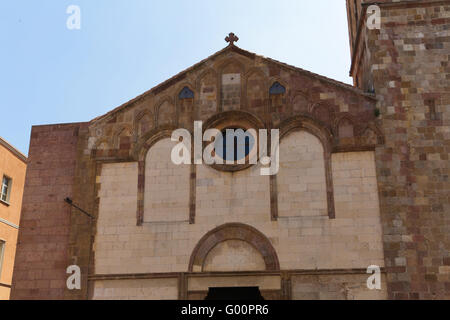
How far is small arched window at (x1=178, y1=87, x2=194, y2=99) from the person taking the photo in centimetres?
2011

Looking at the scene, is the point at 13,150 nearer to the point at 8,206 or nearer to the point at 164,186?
the point at 8,206

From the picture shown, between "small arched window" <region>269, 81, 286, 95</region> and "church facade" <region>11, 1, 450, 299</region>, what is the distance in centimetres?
4

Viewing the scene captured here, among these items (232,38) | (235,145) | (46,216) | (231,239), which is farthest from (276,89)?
(46,216)

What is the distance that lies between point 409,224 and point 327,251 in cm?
266

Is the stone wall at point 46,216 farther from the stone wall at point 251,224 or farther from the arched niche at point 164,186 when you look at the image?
the arched niche at point 164,186

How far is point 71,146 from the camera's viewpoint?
794 inches

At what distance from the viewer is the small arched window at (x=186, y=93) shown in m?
20.1

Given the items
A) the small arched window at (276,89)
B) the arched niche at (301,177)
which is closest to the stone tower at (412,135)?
the arched niche at (301,177)

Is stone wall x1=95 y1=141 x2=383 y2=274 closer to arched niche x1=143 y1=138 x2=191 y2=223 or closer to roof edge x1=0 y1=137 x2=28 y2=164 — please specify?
arched niche x1=143 y1=138 x2=191 y2=223

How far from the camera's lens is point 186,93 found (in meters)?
20.2

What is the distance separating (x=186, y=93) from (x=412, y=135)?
788 centimetres

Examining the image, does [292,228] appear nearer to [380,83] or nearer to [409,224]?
[409,224]
